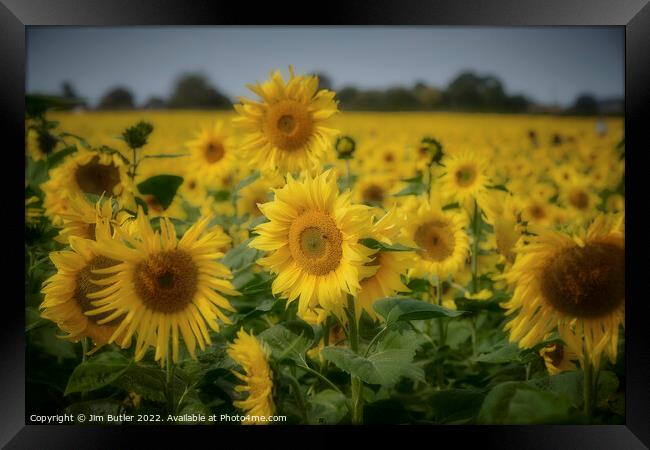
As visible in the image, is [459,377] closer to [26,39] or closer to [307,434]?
[307,434]

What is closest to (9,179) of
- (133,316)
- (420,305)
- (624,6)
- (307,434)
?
(133,316)

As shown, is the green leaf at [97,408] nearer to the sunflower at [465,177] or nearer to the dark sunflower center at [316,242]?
the dark sunflower center at [316,242]

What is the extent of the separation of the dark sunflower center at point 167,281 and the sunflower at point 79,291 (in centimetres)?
12

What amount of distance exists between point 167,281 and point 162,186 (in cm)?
50

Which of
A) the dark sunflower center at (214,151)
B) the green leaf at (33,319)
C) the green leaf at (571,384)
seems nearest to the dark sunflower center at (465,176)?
the green leaf at (571,384)

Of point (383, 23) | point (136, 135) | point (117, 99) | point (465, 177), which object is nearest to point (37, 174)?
point (117, 99)

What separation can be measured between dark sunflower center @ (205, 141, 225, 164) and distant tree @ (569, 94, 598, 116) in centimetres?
150

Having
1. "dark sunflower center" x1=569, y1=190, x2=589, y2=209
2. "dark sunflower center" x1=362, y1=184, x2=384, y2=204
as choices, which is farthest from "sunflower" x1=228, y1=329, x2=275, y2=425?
"dark sunflower center" x1=569, y1=190, x2=589, y2=209

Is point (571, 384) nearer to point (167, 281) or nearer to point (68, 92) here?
point (167, 281)

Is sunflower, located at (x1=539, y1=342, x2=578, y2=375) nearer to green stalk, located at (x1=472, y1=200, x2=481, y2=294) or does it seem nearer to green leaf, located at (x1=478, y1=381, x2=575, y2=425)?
green leaf, located at (x1=478, y1=381, x2=575, y2=425)

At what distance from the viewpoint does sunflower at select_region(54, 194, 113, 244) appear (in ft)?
5.85

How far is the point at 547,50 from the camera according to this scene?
2.29m

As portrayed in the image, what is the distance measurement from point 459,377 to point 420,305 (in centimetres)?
72

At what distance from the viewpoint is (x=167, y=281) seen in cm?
161
